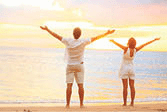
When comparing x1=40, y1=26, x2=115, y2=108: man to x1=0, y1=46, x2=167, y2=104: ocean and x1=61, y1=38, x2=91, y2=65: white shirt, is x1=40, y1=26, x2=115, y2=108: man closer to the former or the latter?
x1=61, y1=38, x2=91, y2=65: white shirt

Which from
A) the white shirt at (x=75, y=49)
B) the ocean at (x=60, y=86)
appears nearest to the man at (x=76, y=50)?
the white shirt at (x=75, y=49)

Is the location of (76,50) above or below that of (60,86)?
above

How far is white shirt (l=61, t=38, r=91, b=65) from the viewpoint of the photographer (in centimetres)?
648

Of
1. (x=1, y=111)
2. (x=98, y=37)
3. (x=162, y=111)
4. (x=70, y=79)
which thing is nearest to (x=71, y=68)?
(x=70, y=79)

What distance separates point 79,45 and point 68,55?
0.34 m

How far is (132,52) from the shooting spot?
726 centimetres

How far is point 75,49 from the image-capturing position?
6508 mm

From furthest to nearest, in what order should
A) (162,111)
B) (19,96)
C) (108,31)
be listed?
(19,96) < (162,111) < (108,31)

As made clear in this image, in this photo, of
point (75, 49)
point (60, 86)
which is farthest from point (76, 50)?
point (60, 86)

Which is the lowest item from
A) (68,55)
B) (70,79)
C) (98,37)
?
(70,79)

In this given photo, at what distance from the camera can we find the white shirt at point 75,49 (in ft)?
Result: 21.3

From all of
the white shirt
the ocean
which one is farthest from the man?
the ocean

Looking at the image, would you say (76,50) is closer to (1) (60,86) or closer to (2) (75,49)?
(2) (75,49)

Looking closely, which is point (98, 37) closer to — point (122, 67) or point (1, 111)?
point (122, 67)
